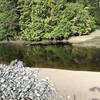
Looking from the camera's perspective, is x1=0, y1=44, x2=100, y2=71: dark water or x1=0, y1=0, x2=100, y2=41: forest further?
x1=0, y1=0, x2=100, y2=41: forest

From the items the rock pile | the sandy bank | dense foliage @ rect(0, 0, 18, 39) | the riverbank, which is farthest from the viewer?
dense foliage @ rect(0, 0, 18, 39)

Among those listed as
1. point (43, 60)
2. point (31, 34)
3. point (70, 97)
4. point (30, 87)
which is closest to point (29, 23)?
point (31, 34)

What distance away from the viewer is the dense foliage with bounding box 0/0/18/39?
4131cm

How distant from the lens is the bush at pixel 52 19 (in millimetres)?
38719

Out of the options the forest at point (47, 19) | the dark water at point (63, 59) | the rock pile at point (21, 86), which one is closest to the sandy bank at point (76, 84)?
the rock pile at point (21, 86)

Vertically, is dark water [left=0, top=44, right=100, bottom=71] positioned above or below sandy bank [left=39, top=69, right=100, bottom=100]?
below

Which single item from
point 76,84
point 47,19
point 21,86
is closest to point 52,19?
point 47,19

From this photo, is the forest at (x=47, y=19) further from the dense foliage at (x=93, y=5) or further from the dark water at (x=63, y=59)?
the dark water at (x=63, y=59)

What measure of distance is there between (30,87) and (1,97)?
541 millimetres

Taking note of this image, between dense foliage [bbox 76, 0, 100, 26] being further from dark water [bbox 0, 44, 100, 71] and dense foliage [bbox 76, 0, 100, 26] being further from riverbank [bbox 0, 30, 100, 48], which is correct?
dark water [bbox 0, 44, 100, 71]

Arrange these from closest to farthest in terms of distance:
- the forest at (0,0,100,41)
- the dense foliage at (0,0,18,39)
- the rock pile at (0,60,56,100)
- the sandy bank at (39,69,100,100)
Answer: the rock pile at (0,60,56,100) < the sandy bank at (39,69,100,100) < the forest at (0,0,100,41) < the dense foliage at (0,0,18,39)

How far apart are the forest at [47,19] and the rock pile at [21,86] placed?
102 ft

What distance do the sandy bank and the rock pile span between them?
3.64m

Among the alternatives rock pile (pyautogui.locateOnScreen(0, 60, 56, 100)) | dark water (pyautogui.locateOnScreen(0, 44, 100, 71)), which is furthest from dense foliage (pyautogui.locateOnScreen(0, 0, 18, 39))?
rock pile (pyautogui.locateOnScreen(0, 60, 56, 100))
